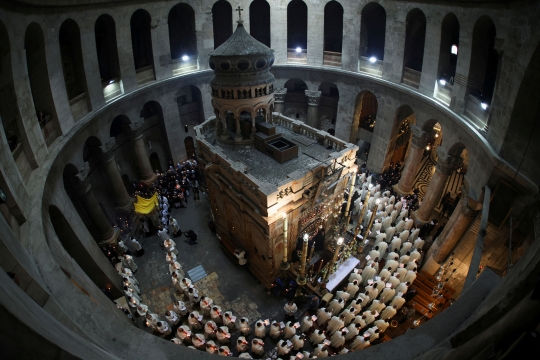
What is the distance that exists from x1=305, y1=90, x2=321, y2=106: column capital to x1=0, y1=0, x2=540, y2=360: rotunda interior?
135 cm

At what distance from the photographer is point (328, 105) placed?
28.3 metres

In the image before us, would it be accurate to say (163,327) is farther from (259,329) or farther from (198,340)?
(259,329)

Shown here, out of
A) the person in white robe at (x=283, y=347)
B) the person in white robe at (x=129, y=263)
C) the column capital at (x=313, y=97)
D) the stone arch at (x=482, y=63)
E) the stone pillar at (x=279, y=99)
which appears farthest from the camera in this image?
the stone pillar at (x=279, y=99)

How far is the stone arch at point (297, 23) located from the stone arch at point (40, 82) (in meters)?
17.5

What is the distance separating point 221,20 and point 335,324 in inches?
928

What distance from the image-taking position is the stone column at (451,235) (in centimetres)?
1509

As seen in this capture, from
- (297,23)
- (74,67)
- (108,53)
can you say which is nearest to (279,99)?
(297,23)

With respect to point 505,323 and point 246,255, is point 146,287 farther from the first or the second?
point 505,323

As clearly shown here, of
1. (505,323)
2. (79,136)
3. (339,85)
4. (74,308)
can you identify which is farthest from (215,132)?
(505,323)

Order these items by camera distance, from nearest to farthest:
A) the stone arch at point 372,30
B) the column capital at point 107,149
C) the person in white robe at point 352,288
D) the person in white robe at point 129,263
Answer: the person in white robe at point 352,288, the person in white robe at point 129,263, the column capital at point 107,149, the stone arch at point 372,30

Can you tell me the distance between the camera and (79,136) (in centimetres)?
1697

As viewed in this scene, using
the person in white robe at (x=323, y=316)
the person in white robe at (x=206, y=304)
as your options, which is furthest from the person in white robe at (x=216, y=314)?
the person in white robe at (x=323, y=316)

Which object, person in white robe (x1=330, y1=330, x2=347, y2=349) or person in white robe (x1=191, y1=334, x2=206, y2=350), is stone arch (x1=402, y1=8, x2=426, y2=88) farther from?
person in white robe (x1=191, y1=334, x2=206, y2=350)

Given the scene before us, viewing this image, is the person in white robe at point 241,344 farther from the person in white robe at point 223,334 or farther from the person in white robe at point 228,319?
the person in white robe at point 228,319
